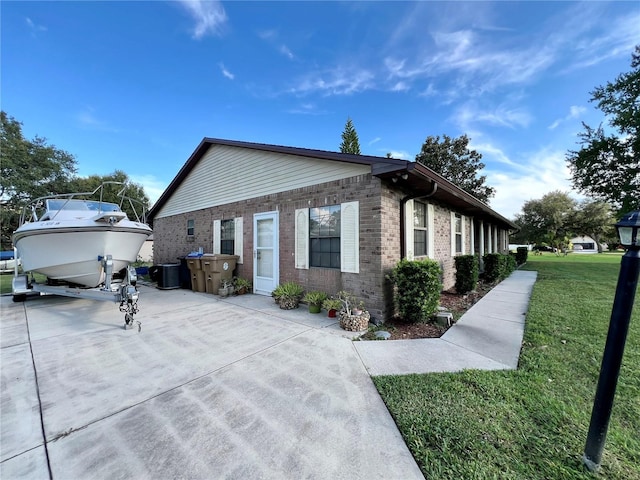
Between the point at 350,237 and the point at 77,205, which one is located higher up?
the point at 77,205

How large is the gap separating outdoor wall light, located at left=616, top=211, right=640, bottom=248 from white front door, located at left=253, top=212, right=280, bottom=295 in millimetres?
6066

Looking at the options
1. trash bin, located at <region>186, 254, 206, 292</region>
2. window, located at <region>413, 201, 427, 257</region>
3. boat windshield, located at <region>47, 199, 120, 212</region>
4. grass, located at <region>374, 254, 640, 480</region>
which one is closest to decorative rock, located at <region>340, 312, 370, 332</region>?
grass, located at <region>374, 254, 640, 480</region>

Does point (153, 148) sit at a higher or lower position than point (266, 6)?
lower

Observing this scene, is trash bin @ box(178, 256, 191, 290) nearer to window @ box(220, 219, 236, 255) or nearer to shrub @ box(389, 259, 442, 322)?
window @ box(220, 219, 236, 255)

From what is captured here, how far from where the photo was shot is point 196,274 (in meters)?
8.16

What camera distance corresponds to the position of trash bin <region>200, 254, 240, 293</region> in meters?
7.48

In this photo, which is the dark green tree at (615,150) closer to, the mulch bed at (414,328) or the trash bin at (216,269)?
the mulch bed at (414,328)

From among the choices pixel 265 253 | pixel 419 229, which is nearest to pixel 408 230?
pixel 419 229

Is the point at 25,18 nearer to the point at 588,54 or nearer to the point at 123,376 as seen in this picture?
the point at 123,376

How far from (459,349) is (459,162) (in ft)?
80.0

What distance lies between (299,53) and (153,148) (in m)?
11.0

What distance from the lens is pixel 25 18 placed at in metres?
6.20

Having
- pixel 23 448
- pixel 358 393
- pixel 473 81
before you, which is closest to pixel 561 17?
pixel 473 81

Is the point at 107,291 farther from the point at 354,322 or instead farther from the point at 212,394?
the point at 354,322
